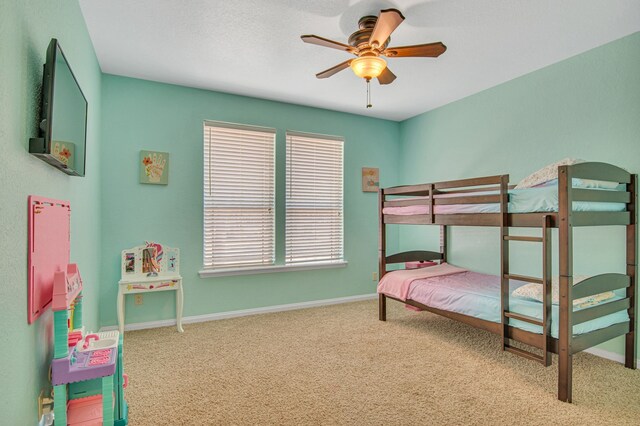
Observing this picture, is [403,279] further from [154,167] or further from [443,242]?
[154,167]

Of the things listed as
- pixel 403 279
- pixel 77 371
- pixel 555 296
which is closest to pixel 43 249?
pixel 77 371

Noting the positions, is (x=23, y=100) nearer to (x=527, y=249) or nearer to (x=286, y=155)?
(x=286, y=155)

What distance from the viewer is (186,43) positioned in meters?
2.74

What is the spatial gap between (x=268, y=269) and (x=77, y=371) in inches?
104

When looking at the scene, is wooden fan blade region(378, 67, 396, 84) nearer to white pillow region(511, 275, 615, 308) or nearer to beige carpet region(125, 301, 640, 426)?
white pillow region(511, 275, 615, 308)

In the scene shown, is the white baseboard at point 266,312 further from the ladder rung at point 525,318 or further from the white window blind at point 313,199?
the ladder rung at point 525,318

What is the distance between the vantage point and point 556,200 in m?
2.23

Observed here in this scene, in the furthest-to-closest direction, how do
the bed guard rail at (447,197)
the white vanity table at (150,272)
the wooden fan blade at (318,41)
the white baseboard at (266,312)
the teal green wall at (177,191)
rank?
the teal green wall at (177,191) < the white vanity table at (150,272) < the white baseboard at (266,312) < the bed guard rail at (447,197) < the wooden fan blade at (318,41)

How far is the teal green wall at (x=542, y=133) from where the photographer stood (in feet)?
8.77

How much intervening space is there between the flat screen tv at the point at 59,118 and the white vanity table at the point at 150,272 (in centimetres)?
154

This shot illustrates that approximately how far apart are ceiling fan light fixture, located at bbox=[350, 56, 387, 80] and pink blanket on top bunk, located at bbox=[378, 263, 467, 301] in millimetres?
2030

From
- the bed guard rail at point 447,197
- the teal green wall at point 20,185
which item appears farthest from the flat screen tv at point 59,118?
the bed guard rail at point 447,197

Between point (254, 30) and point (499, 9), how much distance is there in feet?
5.65

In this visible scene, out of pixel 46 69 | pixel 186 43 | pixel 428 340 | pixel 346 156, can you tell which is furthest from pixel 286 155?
pixel 46 69
